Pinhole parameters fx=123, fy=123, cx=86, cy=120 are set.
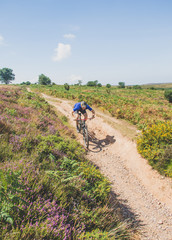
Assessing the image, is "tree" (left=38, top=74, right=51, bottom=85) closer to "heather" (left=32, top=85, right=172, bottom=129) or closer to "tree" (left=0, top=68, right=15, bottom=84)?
"tree" (left=0, top=68, right=15, bottom=84)

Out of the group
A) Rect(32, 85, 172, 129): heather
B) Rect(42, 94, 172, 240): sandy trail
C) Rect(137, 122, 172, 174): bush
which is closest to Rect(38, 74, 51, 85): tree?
Rect(32, 85, 172, 129): heather

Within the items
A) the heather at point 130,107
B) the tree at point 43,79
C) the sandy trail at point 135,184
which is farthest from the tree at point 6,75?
the sandy trail at point 135,184

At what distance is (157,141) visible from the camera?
22.7ft

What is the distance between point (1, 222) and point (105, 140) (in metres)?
8.20

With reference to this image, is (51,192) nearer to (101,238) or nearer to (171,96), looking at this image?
(101,238)

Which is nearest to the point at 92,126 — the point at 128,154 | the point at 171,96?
the point at 128,154

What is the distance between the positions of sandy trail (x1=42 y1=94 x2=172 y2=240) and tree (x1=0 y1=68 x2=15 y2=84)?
11862 centimetres

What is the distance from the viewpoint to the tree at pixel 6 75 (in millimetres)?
99575

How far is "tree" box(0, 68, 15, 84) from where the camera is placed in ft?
327

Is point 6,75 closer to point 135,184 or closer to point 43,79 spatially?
point 43,79

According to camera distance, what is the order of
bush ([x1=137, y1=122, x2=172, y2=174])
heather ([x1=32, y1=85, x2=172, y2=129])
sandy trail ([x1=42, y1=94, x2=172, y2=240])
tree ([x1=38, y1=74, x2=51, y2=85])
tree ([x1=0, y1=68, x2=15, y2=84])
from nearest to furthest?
sandy trail ([x1=42, y1=94, x2=172, y2=240]) → bush ([x1=137, y1=122, x2=172, y2=174]) → heather ([x1=32, y1=85, x2=172, y2=129]) → tree ([x1=0, y1=68, x2=15, y2=84]) → tree ([x1=38, y1=74, x2=51, y2=85])

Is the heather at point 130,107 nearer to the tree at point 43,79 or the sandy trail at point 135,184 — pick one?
the sandy trail at point 135,184

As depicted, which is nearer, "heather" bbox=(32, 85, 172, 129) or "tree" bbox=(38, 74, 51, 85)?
"heather" bbox=(32, 85, 172, 129)

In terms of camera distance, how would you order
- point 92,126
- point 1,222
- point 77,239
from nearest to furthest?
1. point 1,222
2. point 77,239
3. point 92,126
